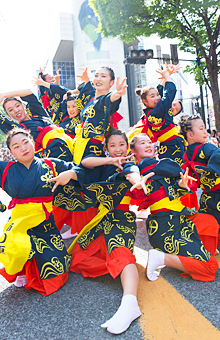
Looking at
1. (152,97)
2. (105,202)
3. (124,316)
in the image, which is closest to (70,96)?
(152,97)

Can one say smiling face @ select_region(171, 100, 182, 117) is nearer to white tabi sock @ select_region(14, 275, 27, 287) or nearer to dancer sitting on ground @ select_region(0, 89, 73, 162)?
dancer sitting on ground @ select_region(0, 89, 73, 162)

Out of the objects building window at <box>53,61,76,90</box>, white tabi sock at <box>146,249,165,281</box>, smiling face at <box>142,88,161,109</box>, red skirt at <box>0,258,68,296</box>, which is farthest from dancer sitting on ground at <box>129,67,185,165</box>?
building window at <box>53,61,76,90</box>

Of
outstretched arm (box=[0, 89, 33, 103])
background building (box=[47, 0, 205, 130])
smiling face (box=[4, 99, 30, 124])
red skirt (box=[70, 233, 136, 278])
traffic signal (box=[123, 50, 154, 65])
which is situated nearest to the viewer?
red skirt (box=[70, 233, 136, 278])

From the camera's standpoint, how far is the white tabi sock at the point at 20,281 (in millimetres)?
2236

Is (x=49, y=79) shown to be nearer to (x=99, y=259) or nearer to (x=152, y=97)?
(x=152, y=97)

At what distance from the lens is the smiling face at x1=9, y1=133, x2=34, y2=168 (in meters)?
2.17

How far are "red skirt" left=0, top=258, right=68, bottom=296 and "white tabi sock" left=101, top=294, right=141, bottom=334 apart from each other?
635 millimetres

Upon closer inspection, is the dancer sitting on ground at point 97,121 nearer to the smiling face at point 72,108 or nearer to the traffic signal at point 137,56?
the smiling face at point 72,108

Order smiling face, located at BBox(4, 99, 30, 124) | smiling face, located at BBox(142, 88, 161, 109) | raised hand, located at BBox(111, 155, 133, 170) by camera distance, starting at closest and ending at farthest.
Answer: raised hand, located at BBox(111, 155, 133, 170)
smiling face, located at BBox(4, 99, 30, 124)
smiling face, located at BBox(142, 88, 161, 109)

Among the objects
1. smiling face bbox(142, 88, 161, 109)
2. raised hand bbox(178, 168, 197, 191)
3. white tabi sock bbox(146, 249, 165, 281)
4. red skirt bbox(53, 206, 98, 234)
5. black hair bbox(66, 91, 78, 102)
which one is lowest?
white tabi sock bbox(146, 249, 165, 281)

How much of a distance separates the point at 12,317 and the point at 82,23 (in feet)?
107

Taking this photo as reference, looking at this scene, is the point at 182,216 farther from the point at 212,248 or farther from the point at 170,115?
the point at 170,115

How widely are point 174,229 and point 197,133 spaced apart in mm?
1093

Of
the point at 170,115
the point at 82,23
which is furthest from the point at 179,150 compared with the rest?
the point at 82,23
